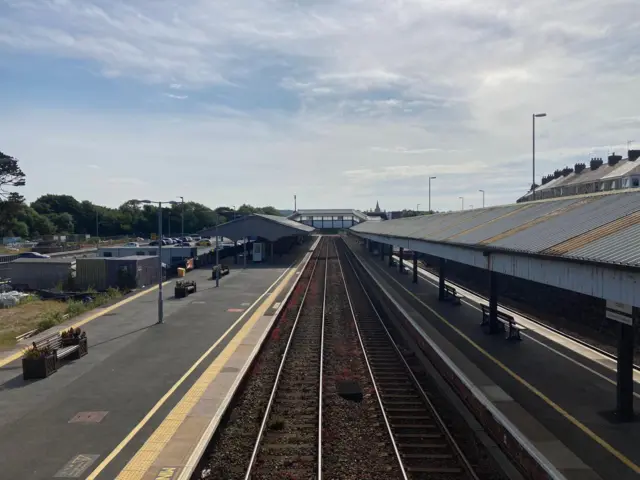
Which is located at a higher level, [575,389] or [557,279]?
[557,279]

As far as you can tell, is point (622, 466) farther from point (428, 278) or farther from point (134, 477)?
point (428, 278)

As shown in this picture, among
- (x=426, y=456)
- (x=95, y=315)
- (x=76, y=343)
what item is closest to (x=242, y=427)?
(x=426, y=456)

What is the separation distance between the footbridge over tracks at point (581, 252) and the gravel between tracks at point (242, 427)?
8.08 m

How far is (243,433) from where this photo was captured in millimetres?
11672

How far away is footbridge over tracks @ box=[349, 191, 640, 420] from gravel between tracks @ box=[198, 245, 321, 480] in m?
8.08

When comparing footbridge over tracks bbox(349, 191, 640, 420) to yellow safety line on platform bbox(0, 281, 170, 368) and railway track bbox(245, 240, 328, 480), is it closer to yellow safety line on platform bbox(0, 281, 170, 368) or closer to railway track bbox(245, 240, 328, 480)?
railway track bbox(245, 240, 328, 480)

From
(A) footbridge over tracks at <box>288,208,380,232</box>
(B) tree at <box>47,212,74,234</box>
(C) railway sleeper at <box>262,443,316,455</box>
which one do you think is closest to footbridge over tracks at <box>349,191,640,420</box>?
(C) railway sleeper at <box>262,443,316,455</box>

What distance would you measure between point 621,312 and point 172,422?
10.6m

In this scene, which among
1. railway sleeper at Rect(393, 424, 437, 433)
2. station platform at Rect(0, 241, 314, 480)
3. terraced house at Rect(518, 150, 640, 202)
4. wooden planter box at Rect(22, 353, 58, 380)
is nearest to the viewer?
station platform at Rect(0, 241, 314, 480)

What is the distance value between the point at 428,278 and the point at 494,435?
30.2 metres

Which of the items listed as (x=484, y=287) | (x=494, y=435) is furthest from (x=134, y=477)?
(x=484, y=287)

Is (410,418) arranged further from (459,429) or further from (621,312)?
(621,312)

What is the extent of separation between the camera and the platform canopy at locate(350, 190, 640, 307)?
976cm

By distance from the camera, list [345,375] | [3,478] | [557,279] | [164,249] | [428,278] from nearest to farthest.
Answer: [3,478], [557,279], [345,375], [428,278], [164,249]
